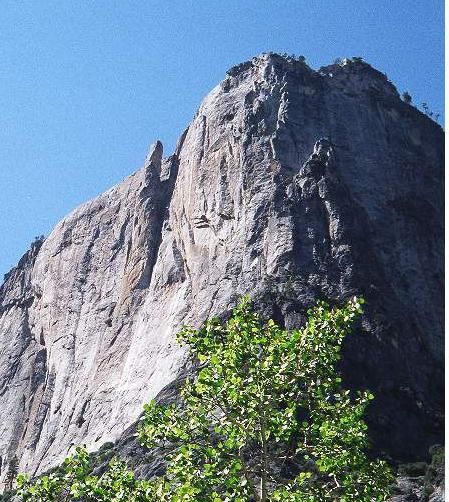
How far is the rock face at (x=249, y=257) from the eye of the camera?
237 feet

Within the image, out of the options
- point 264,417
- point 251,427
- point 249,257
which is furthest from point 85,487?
point 249,257

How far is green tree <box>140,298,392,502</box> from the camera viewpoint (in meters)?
16.4

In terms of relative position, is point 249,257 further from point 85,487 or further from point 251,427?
point 85,487

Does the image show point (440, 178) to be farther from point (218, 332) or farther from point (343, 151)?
point (218, 332)

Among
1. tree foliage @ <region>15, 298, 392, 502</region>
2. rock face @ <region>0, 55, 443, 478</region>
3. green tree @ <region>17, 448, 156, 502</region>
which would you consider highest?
rock face @ <region>0, 55, 443, 478</region>

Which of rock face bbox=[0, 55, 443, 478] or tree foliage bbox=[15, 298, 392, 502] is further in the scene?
rock face bbox=[0, 55, 443, 478]

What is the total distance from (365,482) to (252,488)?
232cm

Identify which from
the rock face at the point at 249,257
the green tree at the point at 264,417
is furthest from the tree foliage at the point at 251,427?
the rock face at the point at 249,257

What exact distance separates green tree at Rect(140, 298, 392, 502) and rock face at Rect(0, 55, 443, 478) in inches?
1736

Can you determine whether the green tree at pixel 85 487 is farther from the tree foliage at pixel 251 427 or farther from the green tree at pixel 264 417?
the green tree at pixel 264 417

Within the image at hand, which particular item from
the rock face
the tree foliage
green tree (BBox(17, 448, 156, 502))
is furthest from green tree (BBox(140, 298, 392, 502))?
the rock face

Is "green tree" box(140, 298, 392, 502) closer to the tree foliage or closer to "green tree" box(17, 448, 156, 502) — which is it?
the tree foliage

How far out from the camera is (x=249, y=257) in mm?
77875

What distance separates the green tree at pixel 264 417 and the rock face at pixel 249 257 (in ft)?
145
